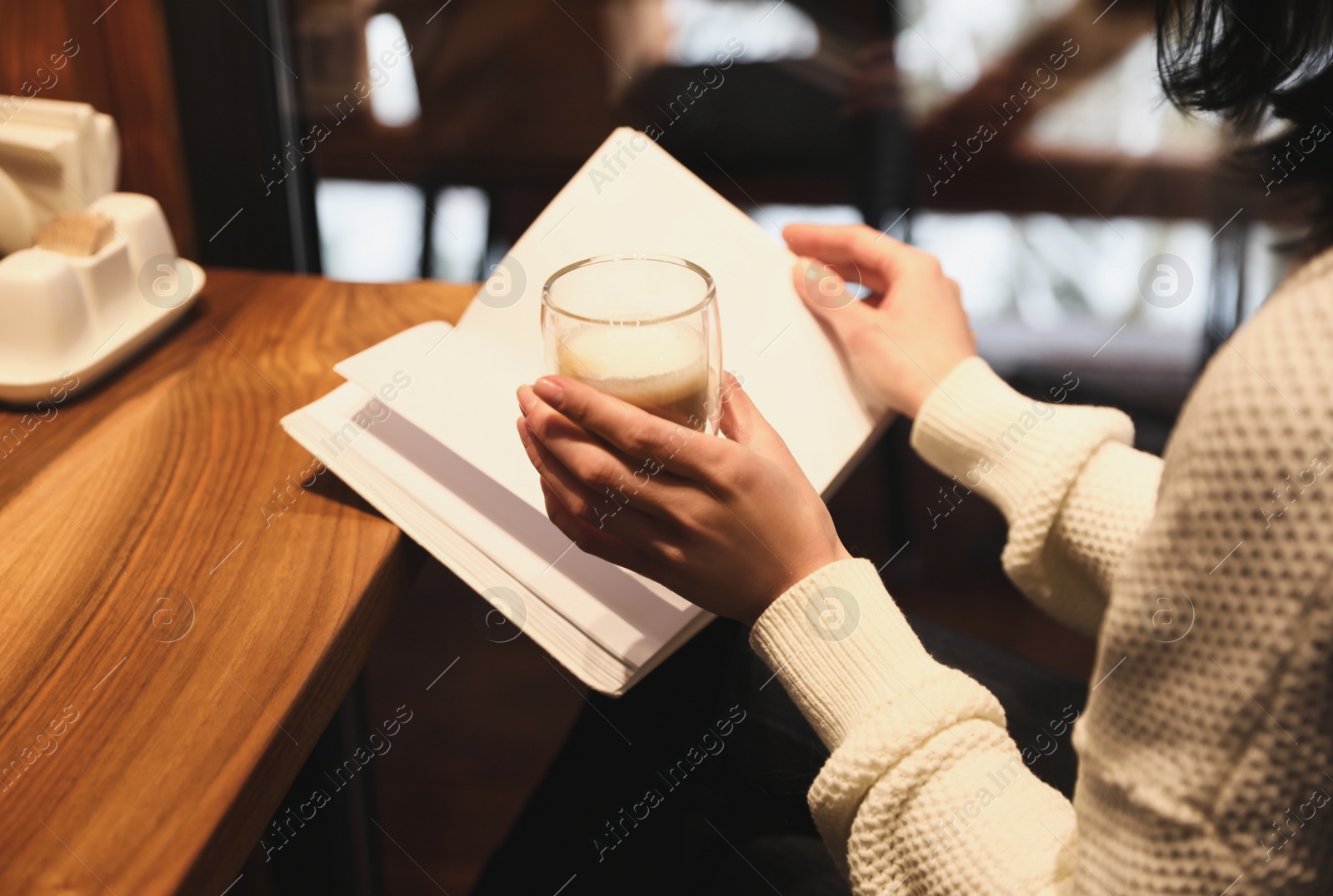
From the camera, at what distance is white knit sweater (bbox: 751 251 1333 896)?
45cm

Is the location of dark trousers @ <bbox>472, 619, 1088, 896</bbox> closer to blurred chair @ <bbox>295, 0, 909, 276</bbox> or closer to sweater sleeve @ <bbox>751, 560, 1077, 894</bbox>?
sweater sleeve @ <bbox>751, 560, 1077, 894</bbox>

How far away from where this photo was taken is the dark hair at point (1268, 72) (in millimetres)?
525

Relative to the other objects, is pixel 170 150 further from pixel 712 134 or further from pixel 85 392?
pixel 712 134

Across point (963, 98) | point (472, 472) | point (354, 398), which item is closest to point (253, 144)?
point (354, 398)

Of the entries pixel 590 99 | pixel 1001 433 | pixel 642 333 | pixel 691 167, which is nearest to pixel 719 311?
pixel 642 333

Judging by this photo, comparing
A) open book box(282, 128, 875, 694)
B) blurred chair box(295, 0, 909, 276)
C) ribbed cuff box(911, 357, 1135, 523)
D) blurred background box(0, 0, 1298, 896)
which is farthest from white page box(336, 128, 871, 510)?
blurred chair box(295, 0, 909, 276)

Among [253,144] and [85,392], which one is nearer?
[85,392]

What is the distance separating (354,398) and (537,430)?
0.91 feet

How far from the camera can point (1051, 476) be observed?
2.83 feet

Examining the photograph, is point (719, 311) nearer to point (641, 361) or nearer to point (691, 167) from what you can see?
point (641, 361)

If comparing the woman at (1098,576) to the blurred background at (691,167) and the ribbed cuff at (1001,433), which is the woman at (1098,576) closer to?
the ribbed cuff at (1001,433)

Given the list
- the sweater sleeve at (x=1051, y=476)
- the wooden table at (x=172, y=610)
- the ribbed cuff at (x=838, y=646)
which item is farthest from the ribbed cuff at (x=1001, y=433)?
the wooden table at (x=172, y=610)

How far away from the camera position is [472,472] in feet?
2.66

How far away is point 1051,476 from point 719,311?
1.05 feet
